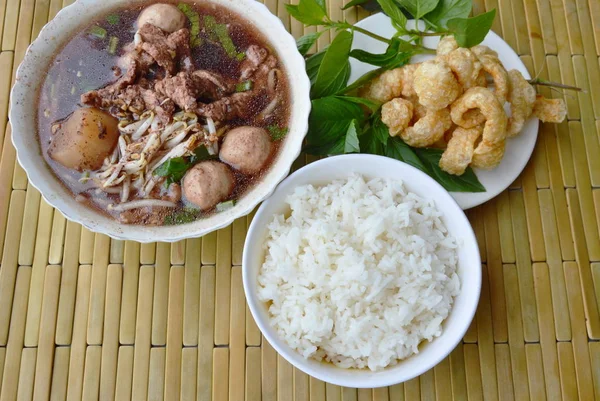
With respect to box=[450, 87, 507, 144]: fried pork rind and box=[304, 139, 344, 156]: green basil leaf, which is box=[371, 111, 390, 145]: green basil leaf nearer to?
box=[304, 139, 344, 156]: green basil leaf

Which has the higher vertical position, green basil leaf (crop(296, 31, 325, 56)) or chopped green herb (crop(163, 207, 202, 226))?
green basil leaf (crop(296, 31, 325, 56))

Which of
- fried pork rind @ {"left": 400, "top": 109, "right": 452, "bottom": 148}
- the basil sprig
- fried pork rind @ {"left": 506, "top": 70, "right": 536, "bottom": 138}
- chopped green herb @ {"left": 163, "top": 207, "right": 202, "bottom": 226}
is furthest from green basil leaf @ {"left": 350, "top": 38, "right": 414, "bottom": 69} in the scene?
chopped green herb @ {"left": 163, "top": 207, "right": 202, "bottom": 226}

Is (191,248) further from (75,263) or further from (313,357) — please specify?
(313,357)

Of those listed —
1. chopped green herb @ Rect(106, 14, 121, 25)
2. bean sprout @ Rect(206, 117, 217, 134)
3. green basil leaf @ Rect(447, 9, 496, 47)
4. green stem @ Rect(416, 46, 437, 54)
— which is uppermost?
chopped green herb @ Rect(106, 14, 121, 25)

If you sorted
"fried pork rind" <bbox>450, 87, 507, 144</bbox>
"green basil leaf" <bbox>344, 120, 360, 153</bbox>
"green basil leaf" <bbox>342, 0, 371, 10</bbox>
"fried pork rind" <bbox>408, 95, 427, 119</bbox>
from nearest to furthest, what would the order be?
"fried pork rind" <bbox>450, 87, 507, 144</bbox> → "green basil leaf" <bbox>344, 120, 360, 153</bbox> → "fried pork rind" <bbox>408, 95, 427, 119</bbox> → "green basil leaf" <bbox>342, 0, 371, 10</bbox>

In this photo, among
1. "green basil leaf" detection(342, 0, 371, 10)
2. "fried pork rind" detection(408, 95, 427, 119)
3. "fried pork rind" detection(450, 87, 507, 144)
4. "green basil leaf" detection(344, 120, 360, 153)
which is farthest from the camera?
"green basil leaf" detection(342, 0, 371, 10)

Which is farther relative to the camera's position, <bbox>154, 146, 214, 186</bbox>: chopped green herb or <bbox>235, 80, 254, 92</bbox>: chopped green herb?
<bbox>235, 80, 254, 92</bbox>: chopped green herb

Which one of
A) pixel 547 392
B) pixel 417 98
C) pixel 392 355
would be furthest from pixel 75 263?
pixel 547 392
